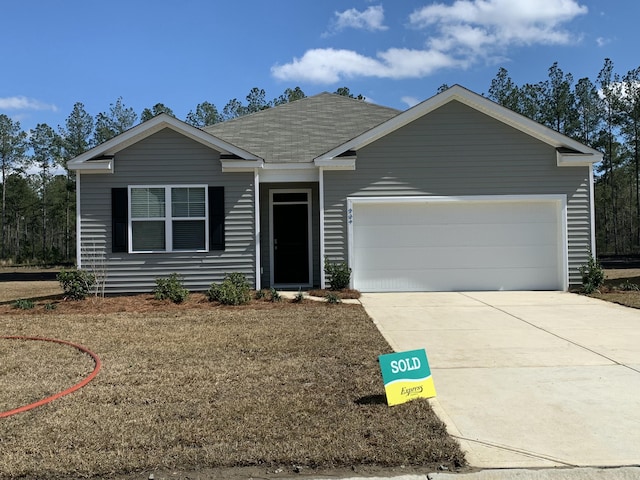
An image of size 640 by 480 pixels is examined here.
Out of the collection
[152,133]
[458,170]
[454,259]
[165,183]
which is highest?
[152,133]

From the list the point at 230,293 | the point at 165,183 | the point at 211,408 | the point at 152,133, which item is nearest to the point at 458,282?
the point at 230,293

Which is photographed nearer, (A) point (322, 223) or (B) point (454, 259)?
(A) point (322, 223)

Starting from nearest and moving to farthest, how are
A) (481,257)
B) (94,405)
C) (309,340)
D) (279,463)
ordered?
(279,463) → (94,405) → (309,340) → (481,257)

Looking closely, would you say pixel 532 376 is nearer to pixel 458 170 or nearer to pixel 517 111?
pixel 458 170

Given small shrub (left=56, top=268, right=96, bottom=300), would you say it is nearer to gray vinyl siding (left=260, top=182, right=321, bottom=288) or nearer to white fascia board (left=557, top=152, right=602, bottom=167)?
gray vinyl siding (left=260, top=182, right=321, bottom=288)

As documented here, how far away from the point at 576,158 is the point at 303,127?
768cm

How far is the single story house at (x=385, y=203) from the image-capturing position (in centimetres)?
1189

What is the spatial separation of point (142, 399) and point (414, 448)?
250cm

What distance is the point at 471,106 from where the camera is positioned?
40.3ft

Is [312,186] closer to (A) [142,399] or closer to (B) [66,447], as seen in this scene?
(A) [142,399]

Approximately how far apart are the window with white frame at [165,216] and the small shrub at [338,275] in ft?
9.98

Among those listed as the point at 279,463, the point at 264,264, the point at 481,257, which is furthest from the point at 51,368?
the point at 481,257

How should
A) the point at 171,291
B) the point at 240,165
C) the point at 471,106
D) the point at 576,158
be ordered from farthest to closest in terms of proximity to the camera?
the point at 471,106, the point at 576,158, the point at 240,165, the point at 171,291

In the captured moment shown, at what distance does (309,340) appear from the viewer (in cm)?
694
